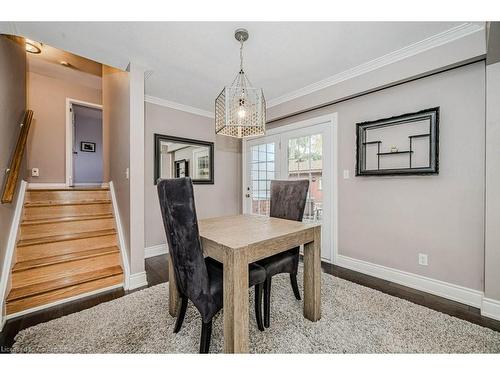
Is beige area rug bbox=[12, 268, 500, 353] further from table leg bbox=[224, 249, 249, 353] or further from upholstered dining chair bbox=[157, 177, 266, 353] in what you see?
upholstered dining chair bbox=[157, 177, 266, 353]

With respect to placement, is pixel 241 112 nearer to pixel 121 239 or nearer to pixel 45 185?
pixel 121 239

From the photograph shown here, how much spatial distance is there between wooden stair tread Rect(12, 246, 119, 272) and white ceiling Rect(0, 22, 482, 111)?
6.86ft

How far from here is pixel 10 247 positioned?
2.10 metres

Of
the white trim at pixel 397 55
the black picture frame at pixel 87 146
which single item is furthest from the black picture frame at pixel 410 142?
the black picture frame at pixel 87 146

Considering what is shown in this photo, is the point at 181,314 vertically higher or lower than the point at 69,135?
lower

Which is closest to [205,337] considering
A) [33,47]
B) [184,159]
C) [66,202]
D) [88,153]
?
[66,202]

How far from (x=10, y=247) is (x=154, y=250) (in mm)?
1563

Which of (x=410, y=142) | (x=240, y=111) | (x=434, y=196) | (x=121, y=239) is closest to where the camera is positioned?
(x=240, y=111)

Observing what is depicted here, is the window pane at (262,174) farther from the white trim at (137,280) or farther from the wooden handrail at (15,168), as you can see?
the wooden handrail at (15,168)

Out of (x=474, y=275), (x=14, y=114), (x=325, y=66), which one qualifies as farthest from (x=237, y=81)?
(x=474, y=275)

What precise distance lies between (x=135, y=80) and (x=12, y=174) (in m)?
1.43

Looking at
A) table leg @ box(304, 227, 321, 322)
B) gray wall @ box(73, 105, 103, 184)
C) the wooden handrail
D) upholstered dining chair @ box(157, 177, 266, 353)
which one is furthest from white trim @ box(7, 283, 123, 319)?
gray wall @ box(73, 105, 103, 184)

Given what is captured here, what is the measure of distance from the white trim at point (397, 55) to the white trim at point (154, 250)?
9.94 ft

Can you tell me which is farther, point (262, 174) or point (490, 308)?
point (262, 174)
